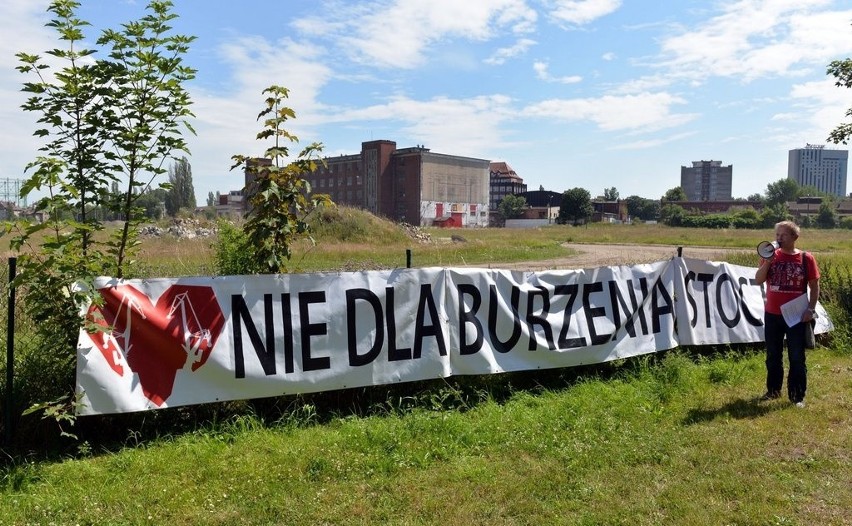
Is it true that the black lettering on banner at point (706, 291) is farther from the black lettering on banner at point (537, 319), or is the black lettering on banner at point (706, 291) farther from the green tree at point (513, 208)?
the green tree at point (513, 208)

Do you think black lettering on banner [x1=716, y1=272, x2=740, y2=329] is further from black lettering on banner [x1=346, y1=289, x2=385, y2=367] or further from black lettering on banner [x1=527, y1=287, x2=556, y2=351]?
black lettering on banner [x1=346, y1=289, x2=385, y2=367]

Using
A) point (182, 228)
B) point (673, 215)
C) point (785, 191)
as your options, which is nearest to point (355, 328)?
point (182, 228)

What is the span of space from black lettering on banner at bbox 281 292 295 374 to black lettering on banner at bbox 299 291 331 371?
10 cm

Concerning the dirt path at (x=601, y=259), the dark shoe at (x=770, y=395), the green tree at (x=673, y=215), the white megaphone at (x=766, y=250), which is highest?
the green tree at (x=673, y=215)

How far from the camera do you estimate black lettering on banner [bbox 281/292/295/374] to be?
5531mm

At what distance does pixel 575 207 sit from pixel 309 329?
397 ft

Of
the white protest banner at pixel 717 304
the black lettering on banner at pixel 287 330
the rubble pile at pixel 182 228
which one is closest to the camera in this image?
the black lettering on banner at pixel 287 330

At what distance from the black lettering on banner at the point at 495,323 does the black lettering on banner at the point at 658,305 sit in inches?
82.9

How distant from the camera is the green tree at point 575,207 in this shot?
399 ft

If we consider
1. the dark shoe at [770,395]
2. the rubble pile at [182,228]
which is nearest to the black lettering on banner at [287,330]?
the dark shoe at [770,395]

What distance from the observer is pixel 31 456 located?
4.60m

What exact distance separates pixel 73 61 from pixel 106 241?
1547 mm

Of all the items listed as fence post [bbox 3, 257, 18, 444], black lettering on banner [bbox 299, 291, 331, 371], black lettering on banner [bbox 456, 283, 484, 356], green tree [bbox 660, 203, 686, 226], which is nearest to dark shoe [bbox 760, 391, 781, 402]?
black lettering on banner [bbox 456, 283, 484, 356]

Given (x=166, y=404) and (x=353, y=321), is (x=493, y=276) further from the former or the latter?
(x=166, y=404)
